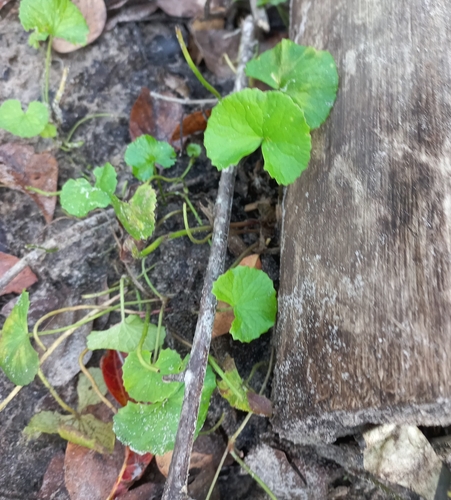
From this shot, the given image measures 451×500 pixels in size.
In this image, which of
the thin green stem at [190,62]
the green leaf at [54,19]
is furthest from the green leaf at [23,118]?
the thin green stem at [190,62]

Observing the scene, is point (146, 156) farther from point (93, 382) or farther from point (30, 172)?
point (93, 382)

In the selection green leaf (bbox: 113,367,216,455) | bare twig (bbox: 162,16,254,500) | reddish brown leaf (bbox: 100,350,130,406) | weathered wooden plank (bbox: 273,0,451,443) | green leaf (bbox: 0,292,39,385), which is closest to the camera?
weathered wooden plank (bbox: 273,0,451,443)

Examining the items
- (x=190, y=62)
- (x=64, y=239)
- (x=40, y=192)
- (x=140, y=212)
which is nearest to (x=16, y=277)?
(x=64, y=239)

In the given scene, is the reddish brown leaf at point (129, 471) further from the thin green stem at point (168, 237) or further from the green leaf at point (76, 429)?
the thin green stem at point (168, 237)

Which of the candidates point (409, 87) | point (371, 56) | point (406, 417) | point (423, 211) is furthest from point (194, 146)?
point (406, 417)

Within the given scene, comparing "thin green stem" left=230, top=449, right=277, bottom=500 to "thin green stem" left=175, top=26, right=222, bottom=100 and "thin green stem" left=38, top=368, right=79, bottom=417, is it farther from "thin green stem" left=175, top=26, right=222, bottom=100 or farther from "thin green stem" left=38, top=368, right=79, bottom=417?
"thin green stem" left=175, top=26, right=222, bottom=100

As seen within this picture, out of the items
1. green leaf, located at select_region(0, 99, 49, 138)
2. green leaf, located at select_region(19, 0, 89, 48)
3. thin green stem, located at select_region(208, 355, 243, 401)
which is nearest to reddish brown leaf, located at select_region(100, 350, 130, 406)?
thin green stem, located at select_region(208, 355, 243, 401)

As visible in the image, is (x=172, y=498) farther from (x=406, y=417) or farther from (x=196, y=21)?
(x=196, y=21)
